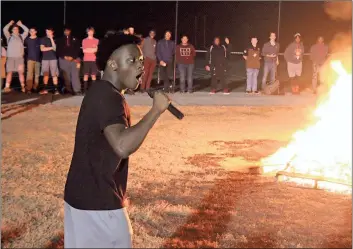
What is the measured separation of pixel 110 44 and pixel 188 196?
408cm

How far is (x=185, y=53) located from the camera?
17.4 meters

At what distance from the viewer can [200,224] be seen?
5949 mm

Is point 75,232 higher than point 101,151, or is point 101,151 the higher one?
point 101,151

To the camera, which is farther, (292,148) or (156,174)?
(292,148)

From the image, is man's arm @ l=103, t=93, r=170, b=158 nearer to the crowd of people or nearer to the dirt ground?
the dirt ground

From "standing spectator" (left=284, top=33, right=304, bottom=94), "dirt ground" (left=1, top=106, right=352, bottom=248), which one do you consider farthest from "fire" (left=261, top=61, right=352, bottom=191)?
"standing spectator" (left=284, top=33, right=304, bottom=94)

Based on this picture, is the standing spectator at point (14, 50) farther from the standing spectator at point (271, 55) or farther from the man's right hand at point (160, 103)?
the man's right hand at point (160, 103)

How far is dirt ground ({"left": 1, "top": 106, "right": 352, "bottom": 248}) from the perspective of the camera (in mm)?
5602

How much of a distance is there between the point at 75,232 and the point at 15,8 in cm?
3579

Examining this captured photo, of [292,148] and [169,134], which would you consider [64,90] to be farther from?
[292,148]

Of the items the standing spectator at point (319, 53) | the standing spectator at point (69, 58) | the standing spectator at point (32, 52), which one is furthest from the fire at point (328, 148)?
the standing spectator at point (32, 52)

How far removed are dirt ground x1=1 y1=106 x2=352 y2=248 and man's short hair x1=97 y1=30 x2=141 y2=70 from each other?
8.46 feet

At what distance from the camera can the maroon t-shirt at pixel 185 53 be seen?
56.8 ft

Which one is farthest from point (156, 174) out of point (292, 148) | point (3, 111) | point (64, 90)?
point (64, 90)
